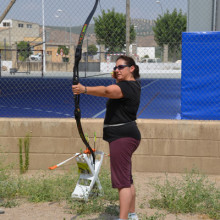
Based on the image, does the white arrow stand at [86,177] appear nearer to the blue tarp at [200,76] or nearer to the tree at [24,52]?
the blue tarp at [200,76]

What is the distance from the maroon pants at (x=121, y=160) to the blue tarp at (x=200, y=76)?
11.2 ft

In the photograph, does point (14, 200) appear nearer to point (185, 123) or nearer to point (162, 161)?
point (162, 161)

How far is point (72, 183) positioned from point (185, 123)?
2115 millimetres

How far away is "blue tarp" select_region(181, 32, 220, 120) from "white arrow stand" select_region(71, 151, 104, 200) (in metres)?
2.77

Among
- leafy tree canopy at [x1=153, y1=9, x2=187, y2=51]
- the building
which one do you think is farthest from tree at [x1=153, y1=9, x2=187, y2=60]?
the building

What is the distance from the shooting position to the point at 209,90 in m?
6.98

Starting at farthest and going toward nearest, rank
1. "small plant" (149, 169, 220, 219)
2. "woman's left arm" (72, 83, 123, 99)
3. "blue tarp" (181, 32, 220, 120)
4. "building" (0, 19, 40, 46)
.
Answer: "building" (0, 19, 40, 46) < "blue tarp" (181, 32, 220, 120) < "small plant" (149, 169, 220, 219) < "woman's left arm" (72, 83, 123, 99)

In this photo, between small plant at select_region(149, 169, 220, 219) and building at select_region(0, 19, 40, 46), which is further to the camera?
building at select_region(0, 19, 40, 46)

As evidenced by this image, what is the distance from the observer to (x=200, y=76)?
22.8 ft

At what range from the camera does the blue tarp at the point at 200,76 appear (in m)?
6.82

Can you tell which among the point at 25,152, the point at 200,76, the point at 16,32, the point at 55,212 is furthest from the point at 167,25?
the point at 16,32

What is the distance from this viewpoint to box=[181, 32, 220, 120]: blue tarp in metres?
6.82

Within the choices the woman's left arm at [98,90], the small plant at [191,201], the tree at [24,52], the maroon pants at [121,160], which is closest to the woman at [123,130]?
the maroon pants at [121,160]

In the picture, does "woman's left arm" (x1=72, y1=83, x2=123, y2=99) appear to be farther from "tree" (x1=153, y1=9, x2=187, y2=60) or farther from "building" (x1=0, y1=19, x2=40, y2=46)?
"building" (x1=0, y1=19, x2=40, y2=46)
